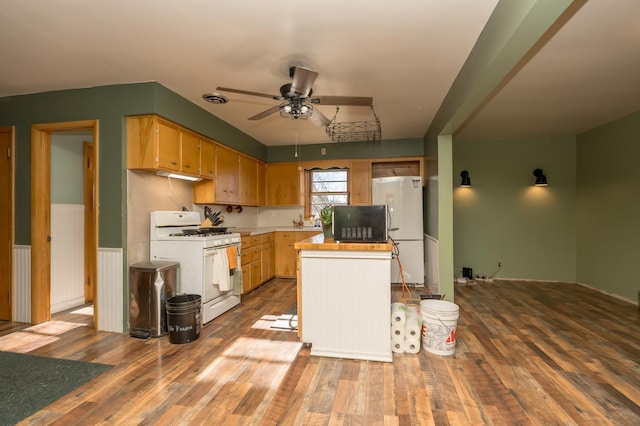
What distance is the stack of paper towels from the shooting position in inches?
102

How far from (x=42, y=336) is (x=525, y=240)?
6749 millimetres

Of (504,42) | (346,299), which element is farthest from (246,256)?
(504,42)

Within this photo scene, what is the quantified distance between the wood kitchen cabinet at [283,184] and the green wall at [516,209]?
115 inches

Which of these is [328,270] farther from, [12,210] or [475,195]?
[475,195]

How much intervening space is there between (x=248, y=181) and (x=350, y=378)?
12.4 feet

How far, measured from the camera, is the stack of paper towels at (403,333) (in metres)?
2.58

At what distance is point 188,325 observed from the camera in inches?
111

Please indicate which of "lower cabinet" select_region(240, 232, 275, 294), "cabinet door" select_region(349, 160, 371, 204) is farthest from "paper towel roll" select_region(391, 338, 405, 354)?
"cabinet door" select_region(349, 160, 371, 204)

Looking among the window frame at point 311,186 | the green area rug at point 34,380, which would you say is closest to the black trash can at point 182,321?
the green area rug at point 34,380

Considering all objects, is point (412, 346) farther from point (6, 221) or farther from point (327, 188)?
point (6, 221)

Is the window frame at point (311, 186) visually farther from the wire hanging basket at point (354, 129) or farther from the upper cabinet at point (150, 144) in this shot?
the upper cabinet at point (150, 144)

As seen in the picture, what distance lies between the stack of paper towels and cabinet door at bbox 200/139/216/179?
9.45 ft

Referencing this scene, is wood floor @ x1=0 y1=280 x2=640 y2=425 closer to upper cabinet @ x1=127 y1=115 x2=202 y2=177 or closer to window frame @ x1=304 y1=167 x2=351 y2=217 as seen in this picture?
upper cabinet @ x1=127 y1=115 x2=202 y2=177

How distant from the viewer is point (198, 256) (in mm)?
3271
